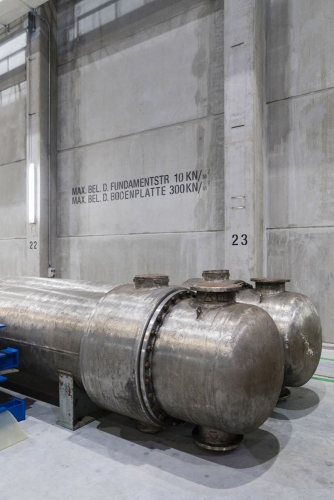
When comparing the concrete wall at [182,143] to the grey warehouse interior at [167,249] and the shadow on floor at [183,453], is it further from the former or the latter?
the shadow on floor at [183,453]

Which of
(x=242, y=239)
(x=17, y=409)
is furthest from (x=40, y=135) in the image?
(x=17, y=409)

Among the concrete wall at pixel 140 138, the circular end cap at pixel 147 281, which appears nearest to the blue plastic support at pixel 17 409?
the circular end cap at pixel 147 281

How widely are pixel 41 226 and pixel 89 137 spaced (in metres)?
1.65

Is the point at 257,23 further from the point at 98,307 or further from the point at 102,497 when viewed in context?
the point at 102,497

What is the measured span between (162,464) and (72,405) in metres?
0.71

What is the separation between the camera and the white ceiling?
219 inches

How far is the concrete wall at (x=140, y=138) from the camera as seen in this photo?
4.92 meters

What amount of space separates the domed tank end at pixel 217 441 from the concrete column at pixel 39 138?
4863mm

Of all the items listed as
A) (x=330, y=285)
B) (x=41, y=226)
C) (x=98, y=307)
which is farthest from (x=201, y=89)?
(x=98, y=307)

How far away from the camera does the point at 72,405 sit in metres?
2.34

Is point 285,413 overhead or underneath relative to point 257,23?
underneath

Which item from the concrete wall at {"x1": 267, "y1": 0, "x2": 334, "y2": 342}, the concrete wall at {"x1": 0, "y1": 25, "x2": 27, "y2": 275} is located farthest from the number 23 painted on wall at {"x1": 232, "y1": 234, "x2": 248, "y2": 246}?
the concrete wall at {"x1": 0, "y1": 25, "x2": 27, "y2": 275}

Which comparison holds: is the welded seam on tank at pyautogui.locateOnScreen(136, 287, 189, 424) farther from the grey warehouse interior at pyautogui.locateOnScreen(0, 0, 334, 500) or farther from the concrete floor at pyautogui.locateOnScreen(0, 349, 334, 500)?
the concrete floor at pyautogui.locateOnScreen(0, 349, 334, 500)

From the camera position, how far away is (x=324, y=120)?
4.19 meters
